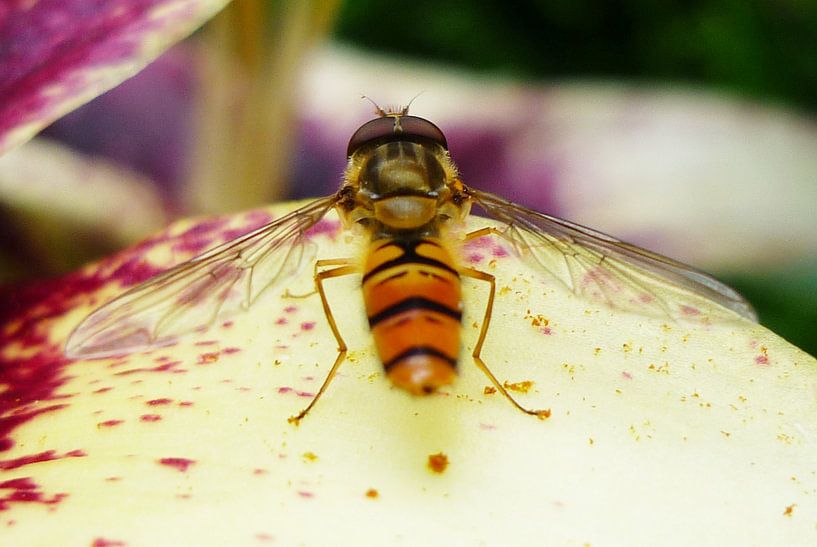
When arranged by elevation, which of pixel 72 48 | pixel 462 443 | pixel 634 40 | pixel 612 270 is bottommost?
pixel 462 443

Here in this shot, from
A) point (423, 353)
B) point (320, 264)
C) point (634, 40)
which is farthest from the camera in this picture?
point (634, 40)

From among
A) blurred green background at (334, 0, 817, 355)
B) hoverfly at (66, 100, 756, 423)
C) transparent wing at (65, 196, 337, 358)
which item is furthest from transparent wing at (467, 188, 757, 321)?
blurred green background at (334, 0, 817, 355)

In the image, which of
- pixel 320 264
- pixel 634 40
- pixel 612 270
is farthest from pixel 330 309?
pixel 634 40

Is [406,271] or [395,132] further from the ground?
[395,132]

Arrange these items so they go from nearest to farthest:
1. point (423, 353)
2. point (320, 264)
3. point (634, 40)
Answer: point (423, 353), point (320, 264), point (634, 40)

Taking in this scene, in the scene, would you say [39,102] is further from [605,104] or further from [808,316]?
[808,316]

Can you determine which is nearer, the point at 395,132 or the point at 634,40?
the point at 395,132

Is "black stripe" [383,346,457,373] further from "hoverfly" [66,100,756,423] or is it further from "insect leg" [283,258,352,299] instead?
"insect leg" [283,258,352,299]

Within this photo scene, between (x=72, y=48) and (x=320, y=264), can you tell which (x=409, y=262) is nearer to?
(x=320, y=264)
